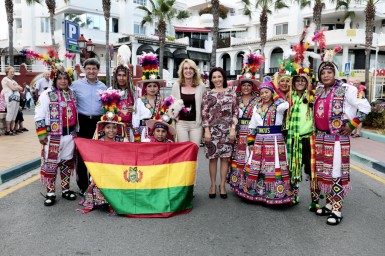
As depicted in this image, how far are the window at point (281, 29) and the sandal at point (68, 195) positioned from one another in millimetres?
34890

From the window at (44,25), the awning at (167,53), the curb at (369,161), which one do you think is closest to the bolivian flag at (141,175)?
the curb at (369,161)

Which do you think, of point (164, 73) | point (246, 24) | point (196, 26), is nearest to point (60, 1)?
point (164, 73)

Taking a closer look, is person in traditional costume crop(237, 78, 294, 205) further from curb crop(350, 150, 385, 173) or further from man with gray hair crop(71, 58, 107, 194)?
curb crop(350, 150, 385, 173)

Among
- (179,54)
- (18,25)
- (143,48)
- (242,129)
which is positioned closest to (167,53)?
(179,54)

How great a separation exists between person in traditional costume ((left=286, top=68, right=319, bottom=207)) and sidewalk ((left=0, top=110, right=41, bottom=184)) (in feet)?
15.5

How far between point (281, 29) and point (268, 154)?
34.7 meters

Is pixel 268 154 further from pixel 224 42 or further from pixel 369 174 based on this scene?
pixel 224 42

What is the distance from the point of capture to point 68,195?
541 cm

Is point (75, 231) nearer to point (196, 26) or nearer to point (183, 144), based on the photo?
point (183, 144)

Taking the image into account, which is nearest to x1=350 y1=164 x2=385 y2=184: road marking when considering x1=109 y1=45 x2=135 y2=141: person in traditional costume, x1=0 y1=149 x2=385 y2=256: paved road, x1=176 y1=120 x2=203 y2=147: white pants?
x1=0 y1=149 x2=385 y2=256: paved road

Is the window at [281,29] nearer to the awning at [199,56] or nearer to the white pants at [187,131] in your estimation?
the awning at [199,56]

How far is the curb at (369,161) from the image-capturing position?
782cm

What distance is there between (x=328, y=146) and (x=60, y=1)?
119 feet

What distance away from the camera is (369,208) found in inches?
205
